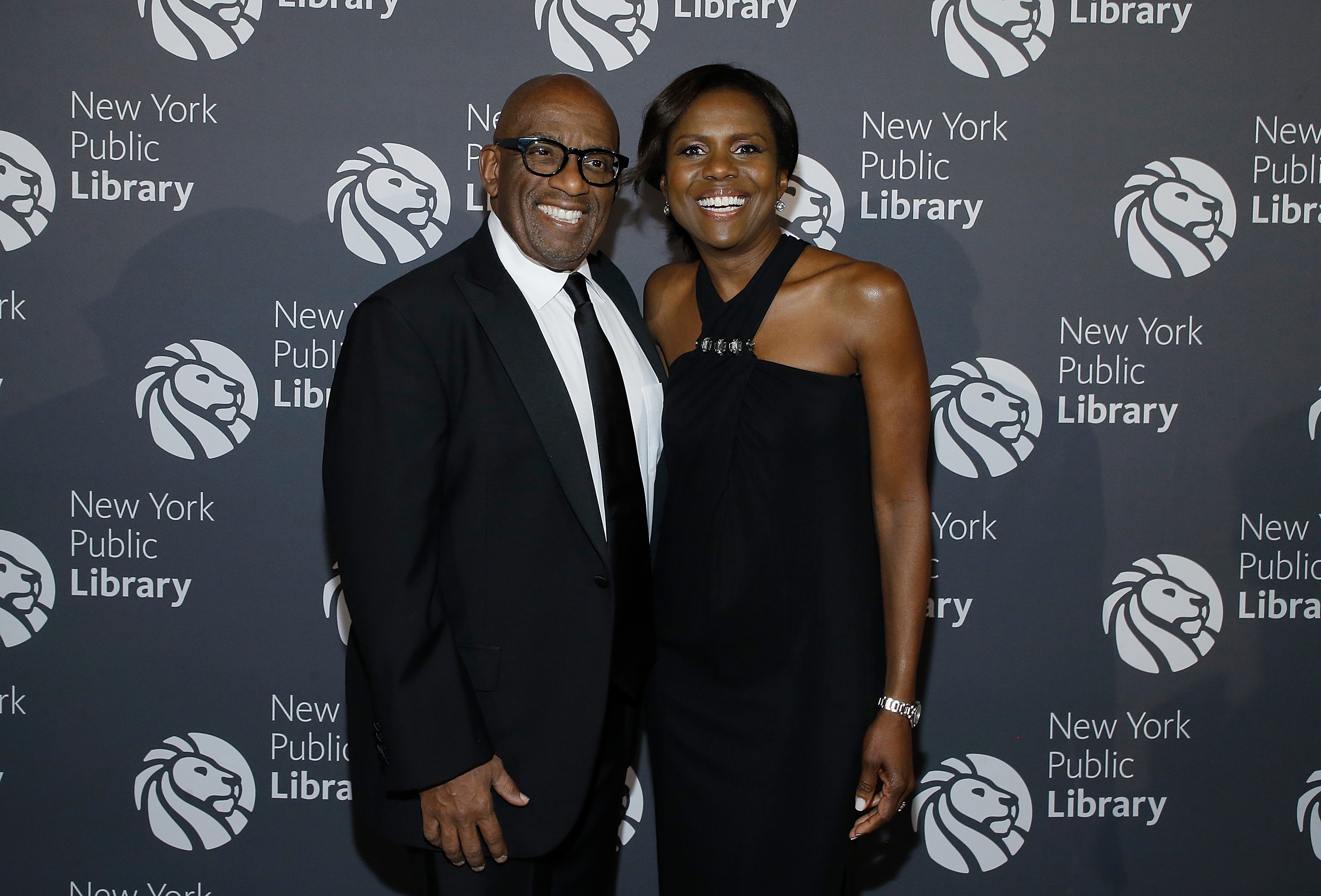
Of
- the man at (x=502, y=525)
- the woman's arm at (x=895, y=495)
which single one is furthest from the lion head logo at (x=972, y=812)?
the man at (x=502, y=525)

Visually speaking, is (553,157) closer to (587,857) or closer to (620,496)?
(620,496)

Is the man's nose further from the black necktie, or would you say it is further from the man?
the black necktie

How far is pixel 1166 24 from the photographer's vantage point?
2404mm

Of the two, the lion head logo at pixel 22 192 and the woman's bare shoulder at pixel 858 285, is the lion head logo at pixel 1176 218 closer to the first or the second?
the woman's bare shoulder at pixel 858 285

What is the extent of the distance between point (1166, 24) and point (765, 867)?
2.35 meters

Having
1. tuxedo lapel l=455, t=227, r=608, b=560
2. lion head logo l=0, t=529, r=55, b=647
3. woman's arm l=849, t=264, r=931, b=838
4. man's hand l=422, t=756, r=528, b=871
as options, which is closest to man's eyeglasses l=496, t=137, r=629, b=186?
tuxedo lapel l=455, t=227, r=608, b=560

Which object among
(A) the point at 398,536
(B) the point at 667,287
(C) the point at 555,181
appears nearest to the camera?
(A) the point at 398,536

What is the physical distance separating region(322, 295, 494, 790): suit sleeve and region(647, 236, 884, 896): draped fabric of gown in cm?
52

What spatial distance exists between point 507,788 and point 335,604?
1.16 meters

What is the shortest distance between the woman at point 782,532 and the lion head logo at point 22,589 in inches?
70.4

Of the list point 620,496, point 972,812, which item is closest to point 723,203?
point 620,496

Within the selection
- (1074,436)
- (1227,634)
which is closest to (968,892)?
(1227,634)

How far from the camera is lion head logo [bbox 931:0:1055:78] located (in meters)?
2.38

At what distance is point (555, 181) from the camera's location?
165 centimetres
